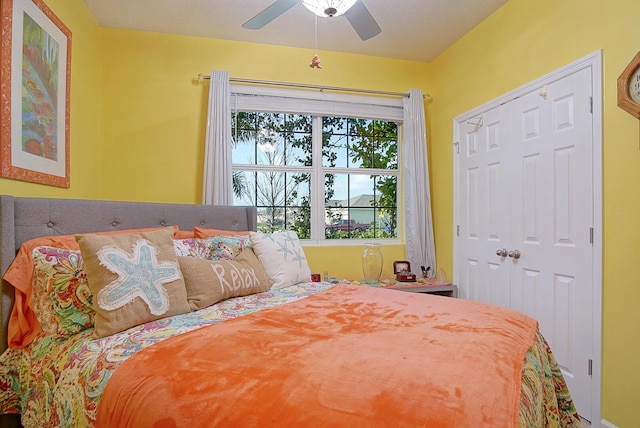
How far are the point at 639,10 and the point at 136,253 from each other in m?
2.65

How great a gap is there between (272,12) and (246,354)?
1685 mm

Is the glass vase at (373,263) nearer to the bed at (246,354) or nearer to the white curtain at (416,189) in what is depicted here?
the white curtain at (416,189)

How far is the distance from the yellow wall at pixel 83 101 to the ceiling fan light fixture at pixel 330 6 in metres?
1.69

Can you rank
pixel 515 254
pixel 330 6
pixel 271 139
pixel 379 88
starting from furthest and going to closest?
1. pixel 379 88
2. pixel 271 139
3. pixel 515 254
4. pixel 330 6

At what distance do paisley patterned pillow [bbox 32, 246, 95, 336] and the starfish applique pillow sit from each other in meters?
0.12

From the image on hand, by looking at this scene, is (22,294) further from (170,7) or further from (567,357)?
(567,357)

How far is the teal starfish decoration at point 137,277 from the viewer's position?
4.19ft

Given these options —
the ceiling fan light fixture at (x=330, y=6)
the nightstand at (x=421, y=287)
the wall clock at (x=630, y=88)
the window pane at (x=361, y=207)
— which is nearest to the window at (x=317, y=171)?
the window pane at (x=361, y=207)

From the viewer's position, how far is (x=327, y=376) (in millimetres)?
832

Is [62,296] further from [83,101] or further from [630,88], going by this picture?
[630,88]

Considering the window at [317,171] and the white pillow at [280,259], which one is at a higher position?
the window at [317,171]

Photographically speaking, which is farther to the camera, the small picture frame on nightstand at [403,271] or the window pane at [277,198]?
the window pane at [277,198]

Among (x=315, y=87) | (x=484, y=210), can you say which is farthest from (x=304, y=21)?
(x=484, y=210)

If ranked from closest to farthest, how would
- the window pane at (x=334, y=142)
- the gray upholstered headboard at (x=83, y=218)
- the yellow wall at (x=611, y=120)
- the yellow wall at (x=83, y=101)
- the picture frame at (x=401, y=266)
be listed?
the gray upholstered headboard at (x=83, y=218) < the yellow wall at (x=611, y=120) < the yellow wall at (x=83, y=101) < the picture frame at (x=401, y=266) < the window pane at (x=334, y=142)
